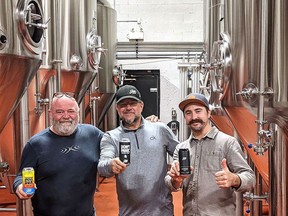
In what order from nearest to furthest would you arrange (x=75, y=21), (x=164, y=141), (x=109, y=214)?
(x=164, y=141), (x=75, y=21), (x=109, y=214)

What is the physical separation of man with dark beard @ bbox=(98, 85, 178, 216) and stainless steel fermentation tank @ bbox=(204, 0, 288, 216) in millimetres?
455

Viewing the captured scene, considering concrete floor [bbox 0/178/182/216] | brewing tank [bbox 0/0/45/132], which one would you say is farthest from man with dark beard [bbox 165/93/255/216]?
concrete floor [bbox 0/178/182/216]

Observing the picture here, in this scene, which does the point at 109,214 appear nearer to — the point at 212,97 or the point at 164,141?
the point at 212,97

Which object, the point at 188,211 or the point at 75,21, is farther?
the point at 75,21

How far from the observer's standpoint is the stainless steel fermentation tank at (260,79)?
1.59m

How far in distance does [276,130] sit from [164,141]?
0.57 m

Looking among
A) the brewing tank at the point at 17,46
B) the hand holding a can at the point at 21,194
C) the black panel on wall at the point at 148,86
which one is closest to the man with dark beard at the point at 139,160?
the hand holding a can at the point at 21,194

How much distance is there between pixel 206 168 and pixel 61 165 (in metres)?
0.73

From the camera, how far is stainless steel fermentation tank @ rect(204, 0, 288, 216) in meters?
1.59

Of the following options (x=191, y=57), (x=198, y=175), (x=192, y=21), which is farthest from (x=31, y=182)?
(x=192, y=21)

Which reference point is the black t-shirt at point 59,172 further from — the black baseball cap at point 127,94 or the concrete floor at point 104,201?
the concrete floor at point 104,201

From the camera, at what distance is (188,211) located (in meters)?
1.81

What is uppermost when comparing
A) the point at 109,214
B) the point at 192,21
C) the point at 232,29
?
the point at 192,21

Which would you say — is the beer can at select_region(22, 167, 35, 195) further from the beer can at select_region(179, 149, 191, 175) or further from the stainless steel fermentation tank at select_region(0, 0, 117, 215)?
the beer can at select_region(179, 149, 191, 175)
